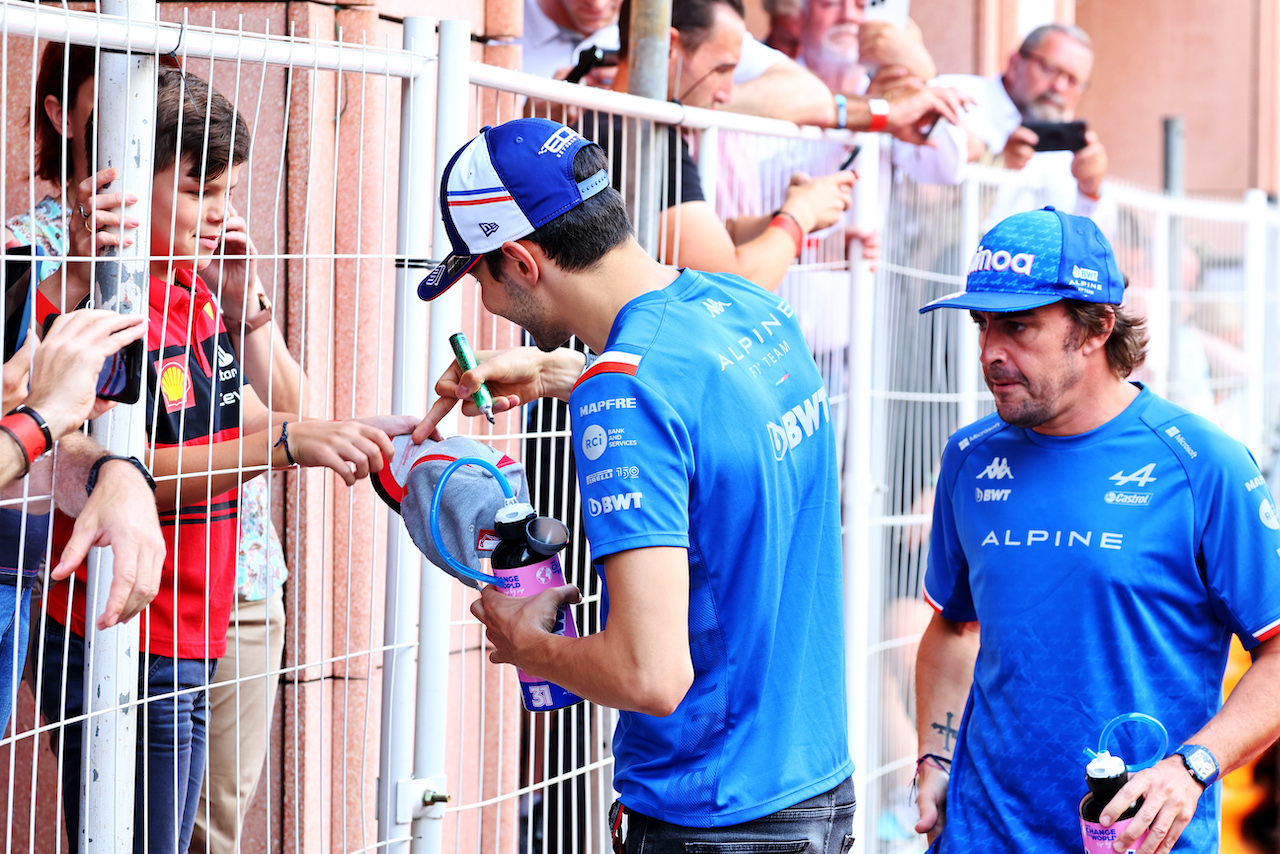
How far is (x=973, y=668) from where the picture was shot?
9.96 feet

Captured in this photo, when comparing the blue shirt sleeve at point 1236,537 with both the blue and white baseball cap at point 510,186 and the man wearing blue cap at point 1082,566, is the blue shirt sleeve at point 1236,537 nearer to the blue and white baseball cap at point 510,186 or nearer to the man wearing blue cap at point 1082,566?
the man wearing blue cap at point 1082,566

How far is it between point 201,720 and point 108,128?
4.12ft

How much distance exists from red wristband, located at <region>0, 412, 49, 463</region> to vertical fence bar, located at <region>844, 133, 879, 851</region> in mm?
2938

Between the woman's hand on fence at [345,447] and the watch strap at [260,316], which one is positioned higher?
the watch strap at [260,316]

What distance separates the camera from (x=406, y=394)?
2.83 meters

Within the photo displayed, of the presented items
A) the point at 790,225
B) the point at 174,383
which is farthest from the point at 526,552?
the point at 790,225

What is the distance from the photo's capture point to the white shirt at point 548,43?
15.8 ft

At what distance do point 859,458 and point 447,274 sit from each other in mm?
2474

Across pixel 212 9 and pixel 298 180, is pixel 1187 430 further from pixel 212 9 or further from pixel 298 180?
pixel 212 9

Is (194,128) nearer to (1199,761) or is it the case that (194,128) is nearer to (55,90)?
(55,90)

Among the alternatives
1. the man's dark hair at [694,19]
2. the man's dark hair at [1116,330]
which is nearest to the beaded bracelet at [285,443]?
the man's dark hair at [1116,330]

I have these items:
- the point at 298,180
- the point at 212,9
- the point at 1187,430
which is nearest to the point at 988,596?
the point at 1187,430

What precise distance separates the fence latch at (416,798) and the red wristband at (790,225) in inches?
76.7

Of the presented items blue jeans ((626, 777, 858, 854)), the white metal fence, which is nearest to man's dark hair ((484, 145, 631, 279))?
the white metal fence
